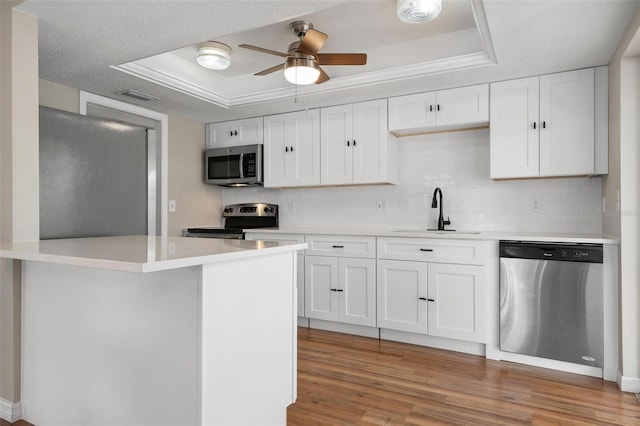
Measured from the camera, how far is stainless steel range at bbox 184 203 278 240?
4113mm

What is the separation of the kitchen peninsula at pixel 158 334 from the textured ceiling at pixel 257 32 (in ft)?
4.10

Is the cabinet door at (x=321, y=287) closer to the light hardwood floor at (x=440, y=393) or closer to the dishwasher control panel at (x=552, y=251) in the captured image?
the light hardwood floor at (x=440, y=393)

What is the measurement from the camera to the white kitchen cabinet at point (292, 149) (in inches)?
154

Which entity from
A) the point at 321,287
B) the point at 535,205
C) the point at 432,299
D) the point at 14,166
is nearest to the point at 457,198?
the point at 535,205

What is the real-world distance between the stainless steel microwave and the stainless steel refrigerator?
1467mm

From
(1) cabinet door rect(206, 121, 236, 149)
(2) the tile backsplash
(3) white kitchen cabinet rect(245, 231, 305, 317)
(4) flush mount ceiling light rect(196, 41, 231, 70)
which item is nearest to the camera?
(4) flush mount ceiling light rect(196, 41, 231, 70)

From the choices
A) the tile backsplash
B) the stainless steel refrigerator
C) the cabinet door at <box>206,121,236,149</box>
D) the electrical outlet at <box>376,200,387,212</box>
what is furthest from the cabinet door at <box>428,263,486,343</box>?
the cabinet door at <box>206,121,236,149</box>

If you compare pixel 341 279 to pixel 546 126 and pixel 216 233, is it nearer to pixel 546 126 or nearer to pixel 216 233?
pixel 216 233

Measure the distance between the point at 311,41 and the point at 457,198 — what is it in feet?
6.34

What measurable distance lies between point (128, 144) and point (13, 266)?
104 centimetres

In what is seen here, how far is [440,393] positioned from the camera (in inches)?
92.4

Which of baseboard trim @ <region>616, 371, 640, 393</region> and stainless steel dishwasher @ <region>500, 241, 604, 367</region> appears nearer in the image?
baseboard trim @ <region>616, 371, 640, 393</region>

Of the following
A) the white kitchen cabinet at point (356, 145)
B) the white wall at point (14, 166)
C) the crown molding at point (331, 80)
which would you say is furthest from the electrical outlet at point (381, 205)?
the white wall at point (14, 166)

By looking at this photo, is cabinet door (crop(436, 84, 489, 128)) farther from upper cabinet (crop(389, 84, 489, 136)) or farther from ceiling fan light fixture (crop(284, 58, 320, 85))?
ceiling fan light fixture (crop(284, 58, 320, 85))
